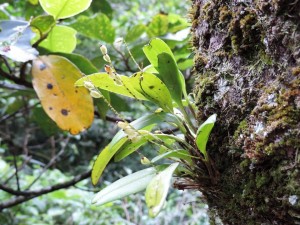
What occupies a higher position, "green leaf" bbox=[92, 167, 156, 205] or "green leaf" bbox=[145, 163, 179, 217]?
"green leaf" bbox=[145, 163, 179, 217]

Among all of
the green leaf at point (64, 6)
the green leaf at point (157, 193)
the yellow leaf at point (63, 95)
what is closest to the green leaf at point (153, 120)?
the green leaf at point (157, 193)

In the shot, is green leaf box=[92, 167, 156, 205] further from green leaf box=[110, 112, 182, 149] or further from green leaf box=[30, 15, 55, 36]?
green leaf box=[30, 15, 55, 36]

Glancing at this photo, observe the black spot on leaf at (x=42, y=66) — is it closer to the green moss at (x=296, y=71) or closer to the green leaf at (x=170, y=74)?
the green leaf at (x=170, y=74)

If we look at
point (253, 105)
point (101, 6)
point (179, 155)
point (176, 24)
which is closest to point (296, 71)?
point (253, 105)

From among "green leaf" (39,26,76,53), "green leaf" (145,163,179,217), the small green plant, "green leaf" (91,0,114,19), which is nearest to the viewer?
"green leaf" (145,163,179,217)

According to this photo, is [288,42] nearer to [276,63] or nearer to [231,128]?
[276,63]

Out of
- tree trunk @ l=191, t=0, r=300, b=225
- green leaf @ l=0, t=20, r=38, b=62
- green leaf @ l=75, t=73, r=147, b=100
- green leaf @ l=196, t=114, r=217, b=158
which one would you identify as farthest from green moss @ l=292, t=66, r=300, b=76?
green leaf @ l=0, t=20, r=38, b=62
